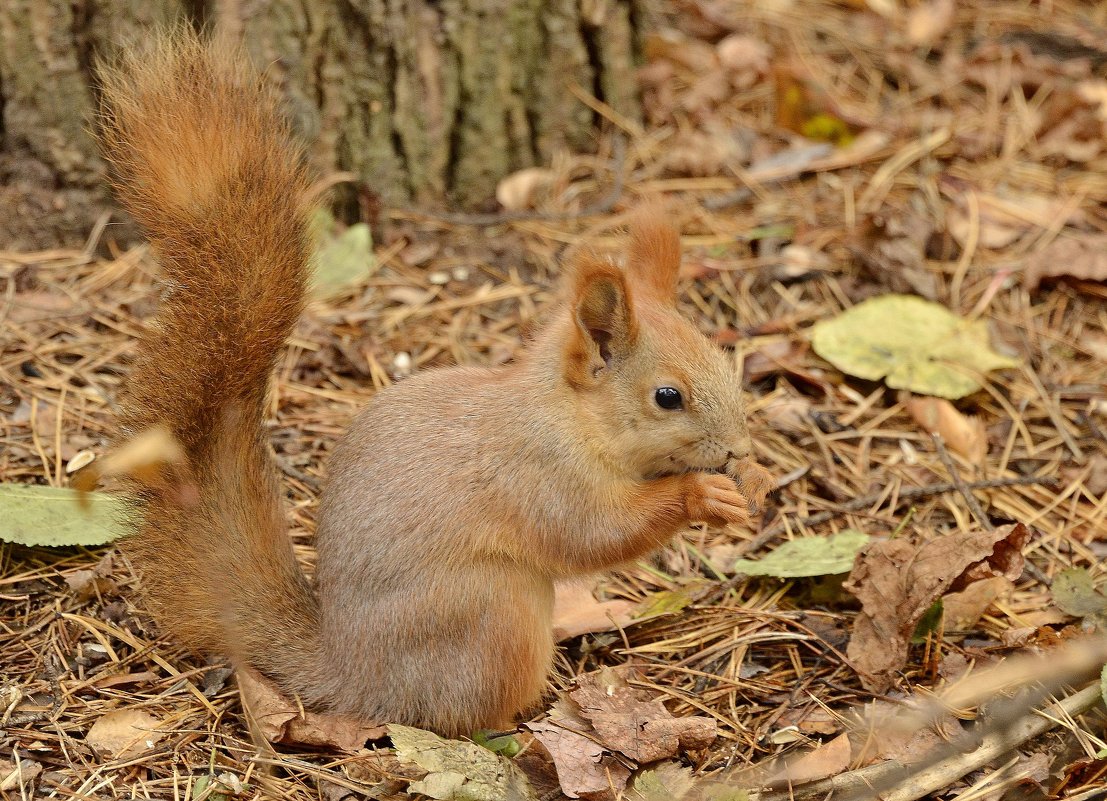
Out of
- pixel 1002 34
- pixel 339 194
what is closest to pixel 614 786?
pixel 339 194

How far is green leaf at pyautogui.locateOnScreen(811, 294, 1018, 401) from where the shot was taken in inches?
116

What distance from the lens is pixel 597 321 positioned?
2102 millimetres

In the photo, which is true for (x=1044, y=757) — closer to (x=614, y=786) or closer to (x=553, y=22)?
(x=614, y=786)

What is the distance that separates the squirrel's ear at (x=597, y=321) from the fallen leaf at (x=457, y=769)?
0.67m

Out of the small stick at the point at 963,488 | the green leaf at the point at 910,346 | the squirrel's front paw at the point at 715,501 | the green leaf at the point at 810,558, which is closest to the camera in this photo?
the squirrel's front paw at the point at 715,501

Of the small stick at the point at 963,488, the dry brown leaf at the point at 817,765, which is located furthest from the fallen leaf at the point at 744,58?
the dry brown leaf at the point at 817,765

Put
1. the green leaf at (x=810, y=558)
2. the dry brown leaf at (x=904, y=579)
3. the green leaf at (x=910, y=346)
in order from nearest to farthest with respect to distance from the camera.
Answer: the dry brown leaf at (x=904, y=579), the green leaf at (x=810, y=558), the green leaf at (x=910, y=346)

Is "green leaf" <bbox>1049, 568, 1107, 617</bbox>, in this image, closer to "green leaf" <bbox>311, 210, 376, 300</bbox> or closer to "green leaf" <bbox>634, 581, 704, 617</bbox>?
"green leaf" <bbox>634, 581, 704, 617</bbox>

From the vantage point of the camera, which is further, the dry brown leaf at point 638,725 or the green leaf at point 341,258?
the green leaf at point 341,258

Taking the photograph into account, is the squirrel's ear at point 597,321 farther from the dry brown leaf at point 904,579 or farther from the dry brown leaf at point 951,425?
the dry brown leaf at point 951,425

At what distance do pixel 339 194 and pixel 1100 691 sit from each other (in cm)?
224

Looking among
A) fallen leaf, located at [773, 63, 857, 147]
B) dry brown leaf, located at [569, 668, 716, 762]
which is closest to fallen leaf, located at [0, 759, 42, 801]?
dry brown leaf, located at [569, 668, 716, 762]

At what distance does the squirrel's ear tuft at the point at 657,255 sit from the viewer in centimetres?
230

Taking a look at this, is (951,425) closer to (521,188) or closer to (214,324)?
(521,188)
